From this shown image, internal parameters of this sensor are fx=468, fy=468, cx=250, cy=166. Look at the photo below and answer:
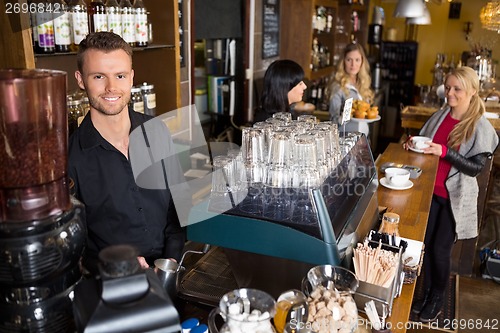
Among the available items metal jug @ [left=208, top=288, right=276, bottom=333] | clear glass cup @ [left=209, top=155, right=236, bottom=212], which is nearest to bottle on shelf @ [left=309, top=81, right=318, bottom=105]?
clear glass cup @ [left=209, top=155, right=236, bottom=212]

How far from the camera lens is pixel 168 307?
3.14 feet

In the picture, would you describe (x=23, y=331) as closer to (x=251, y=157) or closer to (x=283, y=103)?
(x=251, y=157)

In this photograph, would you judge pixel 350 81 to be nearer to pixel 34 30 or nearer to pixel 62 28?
pixel 62 28

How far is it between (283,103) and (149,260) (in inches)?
A: 71.9

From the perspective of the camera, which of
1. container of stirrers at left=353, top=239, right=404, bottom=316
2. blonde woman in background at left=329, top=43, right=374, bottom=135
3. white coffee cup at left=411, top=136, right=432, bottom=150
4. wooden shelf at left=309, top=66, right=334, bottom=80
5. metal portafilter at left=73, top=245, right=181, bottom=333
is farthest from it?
wooden shelf at left=309, top=66, right=334, bottom=80

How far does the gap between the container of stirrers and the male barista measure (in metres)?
0.75

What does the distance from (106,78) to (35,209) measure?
0.76 meters

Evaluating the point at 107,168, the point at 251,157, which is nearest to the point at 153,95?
the point at 107,168

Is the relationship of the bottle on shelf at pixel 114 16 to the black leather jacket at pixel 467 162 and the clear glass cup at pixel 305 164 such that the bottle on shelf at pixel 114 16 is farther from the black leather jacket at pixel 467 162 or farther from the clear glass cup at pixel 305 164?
the black leather jacket at pixel 467 162

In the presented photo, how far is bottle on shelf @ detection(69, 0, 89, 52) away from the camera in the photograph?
2078mm

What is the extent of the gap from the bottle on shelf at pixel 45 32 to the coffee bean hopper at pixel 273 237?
1.01m

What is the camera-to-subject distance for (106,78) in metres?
1.64

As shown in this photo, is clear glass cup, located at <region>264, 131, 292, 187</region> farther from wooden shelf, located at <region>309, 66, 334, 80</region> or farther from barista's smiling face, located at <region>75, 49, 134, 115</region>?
wooden shelf, located at <region>309, 66, 334, 80</region>

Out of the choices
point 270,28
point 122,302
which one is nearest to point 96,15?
point 122,302
